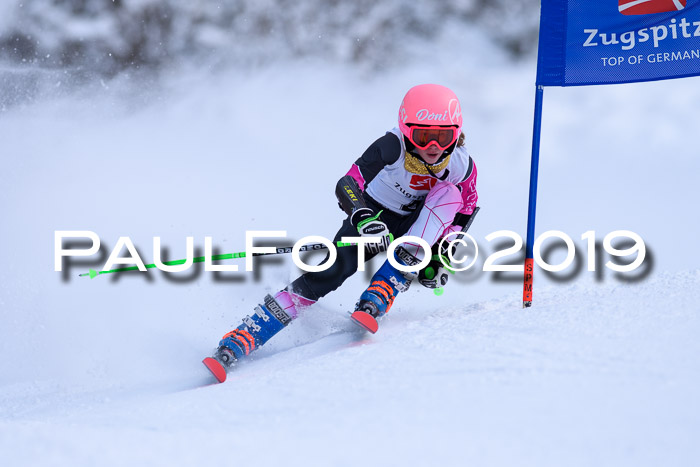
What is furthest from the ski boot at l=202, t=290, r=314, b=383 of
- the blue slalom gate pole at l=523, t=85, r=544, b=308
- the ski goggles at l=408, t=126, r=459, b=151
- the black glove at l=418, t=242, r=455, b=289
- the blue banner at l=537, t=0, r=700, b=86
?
the blue banner at l=537, t=0, r=700, b=86

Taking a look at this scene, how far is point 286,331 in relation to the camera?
13.9 ft

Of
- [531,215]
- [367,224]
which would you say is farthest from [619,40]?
[367,224]

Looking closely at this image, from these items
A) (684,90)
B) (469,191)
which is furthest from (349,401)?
(684,90)

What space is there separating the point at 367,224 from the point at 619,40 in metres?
1.56

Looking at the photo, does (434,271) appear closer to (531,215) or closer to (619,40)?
(531,215)

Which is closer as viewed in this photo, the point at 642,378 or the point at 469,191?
the point at 642,378

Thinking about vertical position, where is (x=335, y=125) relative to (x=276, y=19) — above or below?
below

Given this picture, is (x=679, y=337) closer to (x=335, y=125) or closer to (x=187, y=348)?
(x=187, y=348)

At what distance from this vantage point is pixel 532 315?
3.14m

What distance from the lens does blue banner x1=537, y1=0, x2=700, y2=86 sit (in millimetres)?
3619

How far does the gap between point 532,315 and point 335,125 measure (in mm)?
7567

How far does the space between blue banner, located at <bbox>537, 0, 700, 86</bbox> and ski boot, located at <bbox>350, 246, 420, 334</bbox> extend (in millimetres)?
1186

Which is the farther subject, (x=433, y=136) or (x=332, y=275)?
(x=332, y=275)

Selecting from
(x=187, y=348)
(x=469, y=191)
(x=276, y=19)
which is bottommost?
(x=187, y=348)
